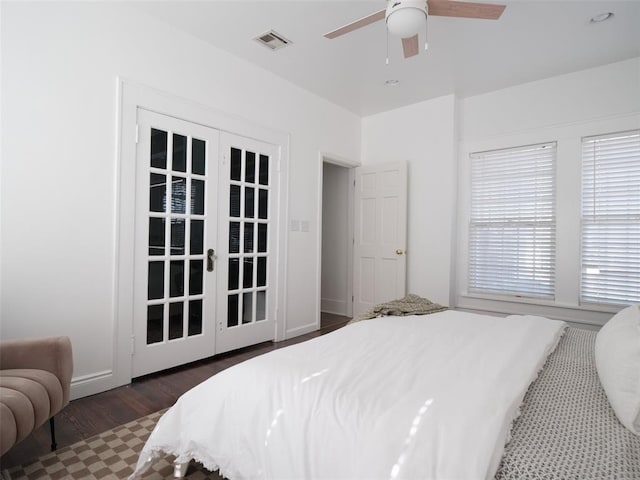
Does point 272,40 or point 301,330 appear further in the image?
point 301,330

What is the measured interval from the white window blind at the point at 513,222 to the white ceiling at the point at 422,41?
884mm

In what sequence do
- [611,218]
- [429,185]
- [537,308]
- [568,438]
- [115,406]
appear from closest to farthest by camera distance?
[568,438], [115,406], [611,218], [537,308], [429,185]

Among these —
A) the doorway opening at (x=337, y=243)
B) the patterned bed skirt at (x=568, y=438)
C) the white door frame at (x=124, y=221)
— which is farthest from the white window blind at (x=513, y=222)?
the white door frame at (x=124, y=221)

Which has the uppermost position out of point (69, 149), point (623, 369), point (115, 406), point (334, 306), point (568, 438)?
point (69, 149)

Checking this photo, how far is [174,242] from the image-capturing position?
297 cm

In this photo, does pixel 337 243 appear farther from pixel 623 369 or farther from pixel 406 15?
pixel 623 369

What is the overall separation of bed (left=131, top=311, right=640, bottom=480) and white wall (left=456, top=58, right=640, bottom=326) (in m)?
2.17

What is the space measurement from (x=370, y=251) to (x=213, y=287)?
2.28 m

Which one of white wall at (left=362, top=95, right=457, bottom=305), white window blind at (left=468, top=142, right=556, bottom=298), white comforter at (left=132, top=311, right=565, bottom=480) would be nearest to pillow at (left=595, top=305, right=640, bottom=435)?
white comforter at (left=132, top=311, right=565, bottom=480)

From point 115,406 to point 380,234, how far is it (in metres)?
3.40

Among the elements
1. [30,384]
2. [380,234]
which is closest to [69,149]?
[30,384]

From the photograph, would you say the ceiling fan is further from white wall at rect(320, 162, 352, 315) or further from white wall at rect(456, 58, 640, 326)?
white wall at rect(320, 162, 352, 315)

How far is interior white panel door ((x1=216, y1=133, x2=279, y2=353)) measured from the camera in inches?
131

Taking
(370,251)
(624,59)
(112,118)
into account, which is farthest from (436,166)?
(112,118)
